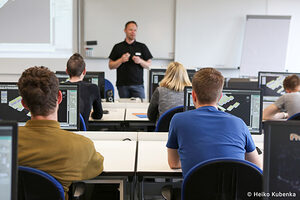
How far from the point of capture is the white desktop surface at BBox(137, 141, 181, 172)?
81.4 inches

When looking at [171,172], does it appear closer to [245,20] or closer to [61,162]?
[61,162]

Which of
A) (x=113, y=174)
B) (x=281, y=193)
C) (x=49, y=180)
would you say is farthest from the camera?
(x=113, y=174)

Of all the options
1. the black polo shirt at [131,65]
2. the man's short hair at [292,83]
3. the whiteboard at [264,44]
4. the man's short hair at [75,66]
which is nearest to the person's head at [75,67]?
the man's short hair at [75,66]

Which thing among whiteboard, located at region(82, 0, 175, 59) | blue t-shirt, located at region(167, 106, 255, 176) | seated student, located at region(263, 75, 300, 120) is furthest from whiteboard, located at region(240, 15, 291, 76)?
blue t-shirt, located at region(167, 106, 255, 176)

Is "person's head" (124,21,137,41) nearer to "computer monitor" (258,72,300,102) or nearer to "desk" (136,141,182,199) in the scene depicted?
"computer monitor" (258,72,300,102)

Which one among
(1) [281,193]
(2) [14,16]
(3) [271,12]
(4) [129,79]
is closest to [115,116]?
(4) [129,79]

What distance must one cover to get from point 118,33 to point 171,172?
16.3ft

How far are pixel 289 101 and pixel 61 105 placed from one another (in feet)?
7.08

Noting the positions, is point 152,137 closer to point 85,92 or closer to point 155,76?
point 85,92

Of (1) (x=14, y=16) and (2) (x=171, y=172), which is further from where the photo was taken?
(1) (x=14, y=16)

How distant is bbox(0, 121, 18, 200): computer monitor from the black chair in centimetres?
32

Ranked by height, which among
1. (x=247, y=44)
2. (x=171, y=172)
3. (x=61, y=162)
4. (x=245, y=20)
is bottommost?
(x=171, y=172)

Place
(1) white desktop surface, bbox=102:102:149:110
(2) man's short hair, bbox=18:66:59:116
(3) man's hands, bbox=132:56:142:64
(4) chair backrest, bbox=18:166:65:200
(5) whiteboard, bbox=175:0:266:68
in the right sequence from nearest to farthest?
(4) chair backrest, bbox=18:166:65:200, (2) man's short hair, bbox=18:66:59:116, (1) white desktop surface, bbox=102:102:149:110, (3) man's hands, bbox=132:56:142:64, (5) whiteboard, bbox=175:0:266:68

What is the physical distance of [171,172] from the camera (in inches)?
80.2
